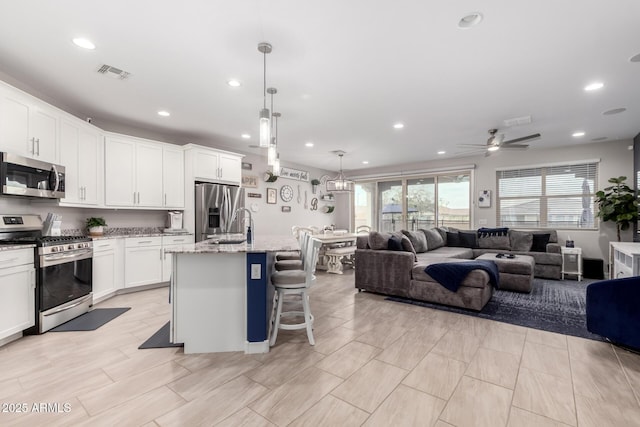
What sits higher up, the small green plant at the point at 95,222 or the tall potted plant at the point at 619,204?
the tall potted plant at the point at 619,204

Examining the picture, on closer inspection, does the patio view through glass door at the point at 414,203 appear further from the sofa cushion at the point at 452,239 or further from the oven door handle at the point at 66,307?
the oven door handle at the point at 66,307

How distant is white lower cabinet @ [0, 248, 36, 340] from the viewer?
249cm

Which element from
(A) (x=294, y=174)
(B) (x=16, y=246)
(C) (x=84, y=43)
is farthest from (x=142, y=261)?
(A) (x=294, y=174)

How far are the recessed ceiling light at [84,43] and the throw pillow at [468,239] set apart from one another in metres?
6.94

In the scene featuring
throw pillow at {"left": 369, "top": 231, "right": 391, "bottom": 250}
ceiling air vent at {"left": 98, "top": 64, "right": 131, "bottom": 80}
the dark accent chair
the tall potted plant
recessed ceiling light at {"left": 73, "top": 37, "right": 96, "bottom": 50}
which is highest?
recessed ceiling light at {"left": 73, "top": 37, "right": 96, "bottom": 50}

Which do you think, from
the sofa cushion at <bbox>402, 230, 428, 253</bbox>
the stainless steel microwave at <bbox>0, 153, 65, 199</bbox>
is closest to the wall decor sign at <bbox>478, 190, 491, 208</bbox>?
the sofa cushion at <bbox>402, 230, 428, 253</bbox>

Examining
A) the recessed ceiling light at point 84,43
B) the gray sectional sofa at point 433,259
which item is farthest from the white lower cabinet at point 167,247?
the gray sectional sofa at point 433,259

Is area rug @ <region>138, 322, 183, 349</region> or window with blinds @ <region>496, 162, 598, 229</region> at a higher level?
window with blinds @ <region>496, 162, 598, 229</region>

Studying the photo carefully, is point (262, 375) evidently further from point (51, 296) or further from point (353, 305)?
point (51, 296)

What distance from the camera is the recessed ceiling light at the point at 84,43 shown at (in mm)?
2394

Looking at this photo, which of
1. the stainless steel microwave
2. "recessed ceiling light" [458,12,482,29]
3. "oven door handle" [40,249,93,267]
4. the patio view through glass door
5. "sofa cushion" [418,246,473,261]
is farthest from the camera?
the patio view through glass door

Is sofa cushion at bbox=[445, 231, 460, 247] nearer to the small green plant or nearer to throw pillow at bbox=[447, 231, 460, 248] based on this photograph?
throw pillow at bbox=[447, 231, 460, 248]

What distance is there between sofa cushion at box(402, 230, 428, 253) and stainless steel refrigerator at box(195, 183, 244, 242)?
10.6ft

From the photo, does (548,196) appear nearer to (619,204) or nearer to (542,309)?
(619,204)
